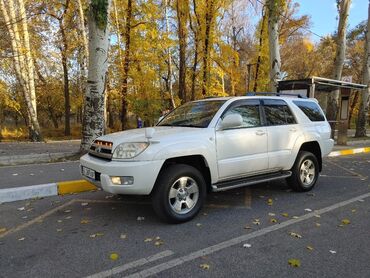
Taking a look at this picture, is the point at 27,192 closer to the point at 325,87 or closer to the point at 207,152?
the point at 207,152

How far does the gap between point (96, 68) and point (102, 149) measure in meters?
4.70

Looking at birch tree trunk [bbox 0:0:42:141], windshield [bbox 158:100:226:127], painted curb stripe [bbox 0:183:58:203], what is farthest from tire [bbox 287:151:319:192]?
birch tree trunk [bbox 0:0:42:141]

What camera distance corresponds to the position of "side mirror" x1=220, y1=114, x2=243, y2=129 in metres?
5.08

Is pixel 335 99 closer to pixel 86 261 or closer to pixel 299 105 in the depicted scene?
pixel 299 105

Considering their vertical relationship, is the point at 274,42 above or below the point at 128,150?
above

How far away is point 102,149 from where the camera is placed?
4922mm

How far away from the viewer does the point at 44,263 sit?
3.52 meters

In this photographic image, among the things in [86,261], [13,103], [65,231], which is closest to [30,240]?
[65,231]

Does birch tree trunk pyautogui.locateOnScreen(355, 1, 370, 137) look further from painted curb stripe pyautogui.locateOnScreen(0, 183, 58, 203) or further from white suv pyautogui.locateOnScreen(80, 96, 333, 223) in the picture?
painted curb stripe pyautogui.locateOnScreen(0, 183, 58, 203)

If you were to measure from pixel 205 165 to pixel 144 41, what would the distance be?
55.4 feet

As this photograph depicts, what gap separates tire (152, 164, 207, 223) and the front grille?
2.71 ft

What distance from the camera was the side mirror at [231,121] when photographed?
508 cm

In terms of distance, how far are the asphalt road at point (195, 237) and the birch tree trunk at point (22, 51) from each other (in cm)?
1150

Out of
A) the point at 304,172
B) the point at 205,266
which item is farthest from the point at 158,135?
the point at 304,172
